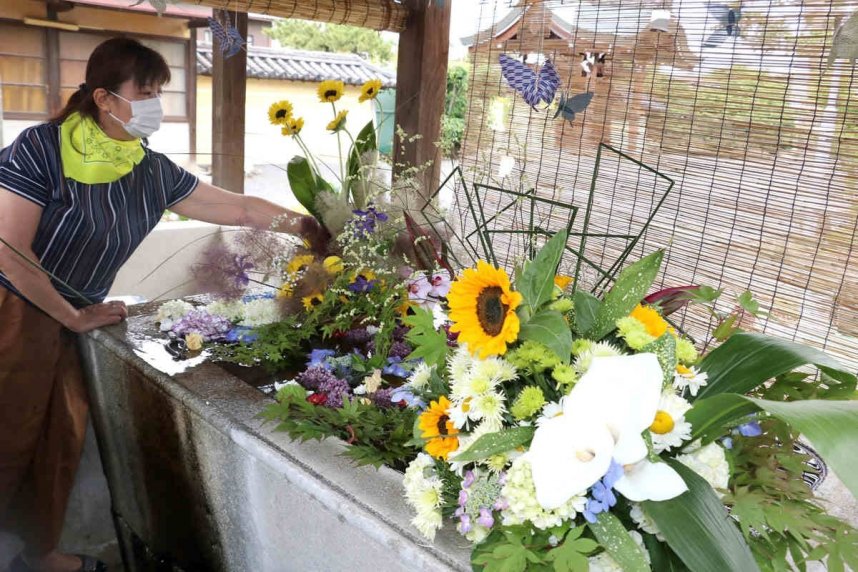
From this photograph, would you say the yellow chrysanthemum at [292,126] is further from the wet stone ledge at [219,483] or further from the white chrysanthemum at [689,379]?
the white chrysanthemum at [689,379]

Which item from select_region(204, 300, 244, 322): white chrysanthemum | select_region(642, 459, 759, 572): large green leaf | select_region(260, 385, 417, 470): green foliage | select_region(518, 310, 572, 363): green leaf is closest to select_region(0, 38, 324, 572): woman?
select_region(204, 300, 244, 322): white chrysanthemum

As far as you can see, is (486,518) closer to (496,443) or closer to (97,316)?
A: (496,443)

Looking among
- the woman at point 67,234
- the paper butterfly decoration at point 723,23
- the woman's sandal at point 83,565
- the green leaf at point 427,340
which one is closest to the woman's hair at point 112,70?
the woman at point 67,234

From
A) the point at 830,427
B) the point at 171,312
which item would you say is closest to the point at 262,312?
the point at 171,312

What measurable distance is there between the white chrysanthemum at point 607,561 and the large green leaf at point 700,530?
0.16 feet

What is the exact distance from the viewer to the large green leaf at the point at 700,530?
775mm

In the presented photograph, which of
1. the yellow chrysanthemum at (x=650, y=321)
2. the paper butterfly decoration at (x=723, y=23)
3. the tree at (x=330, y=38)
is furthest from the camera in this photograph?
the tree at (x=330, y=38)

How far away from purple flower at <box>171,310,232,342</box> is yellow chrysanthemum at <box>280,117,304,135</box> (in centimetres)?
54

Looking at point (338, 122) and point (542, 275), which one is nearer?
point (542, 275)

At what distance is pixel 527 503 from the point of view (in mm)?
855

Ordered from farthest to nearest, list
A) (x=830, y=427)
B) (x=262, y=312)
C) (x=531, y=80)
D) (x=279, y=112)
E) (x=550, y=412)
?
(x=531, y=80), (x=262, y=312), (x=279, y=112), (x=550, y=412), (x=830, y=427)

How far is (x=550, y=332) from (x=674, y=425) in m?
0.19

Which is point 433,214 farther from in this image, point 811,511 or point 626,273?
point 811,511

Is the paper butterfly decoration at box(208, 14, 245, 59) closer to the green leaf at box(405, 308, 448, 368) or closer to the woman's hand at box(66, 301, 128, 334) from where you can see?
the woman's hand at box(66, 301, 128, 334)
